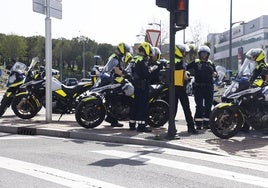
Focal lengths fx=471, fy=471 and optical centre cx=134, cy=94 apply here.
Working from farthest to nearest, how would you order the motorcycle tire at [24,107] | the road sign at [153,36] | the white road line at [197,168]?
the road sign at [153,36]
the motorcycle tire at [24,107]
the white road line at [197,168]

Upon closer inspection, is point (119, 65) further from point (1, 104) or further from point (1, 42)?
point (1, 42)

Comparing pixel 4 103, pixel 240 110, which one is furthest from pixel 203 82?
pixel 4 103

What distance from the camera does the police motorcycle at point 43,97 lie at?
487 inches

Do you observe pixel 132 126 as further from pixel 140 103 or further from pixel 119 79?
pixel 119 79

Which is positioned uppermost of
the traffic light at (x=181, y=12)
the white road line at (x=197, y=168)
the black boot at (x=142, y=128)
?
the traffic light at (x=181, y=12)

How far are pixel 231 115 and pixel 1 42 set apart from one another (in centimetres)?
6411

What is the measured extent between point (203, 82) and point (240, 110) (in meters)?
1.62

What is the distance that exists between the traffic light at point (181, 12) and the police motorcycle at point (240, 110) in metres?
1.84

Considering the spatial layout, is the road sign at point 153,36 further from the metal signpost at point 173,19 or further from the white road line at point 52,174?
the white road line at point 52,174

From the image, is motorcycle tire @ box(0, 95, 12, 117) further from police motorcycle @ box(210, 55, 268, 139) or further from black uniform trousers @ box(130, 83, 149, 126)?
police motorcycle @ box(210, 55, 268, 139)

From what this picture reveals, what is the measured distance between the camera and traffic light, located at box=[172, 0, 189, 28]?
9211 millimetres

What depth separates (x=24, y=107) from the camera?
41.8 feet

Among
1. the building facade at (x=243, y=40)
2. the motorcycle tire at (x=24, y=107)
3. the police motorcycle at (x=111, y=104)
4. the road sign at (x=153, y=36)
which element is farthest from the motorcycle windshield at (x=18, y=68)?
the building facade at (x=243, y=40)

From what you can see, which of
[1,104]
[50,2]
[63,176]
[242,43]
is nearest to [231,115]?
[63,176]
